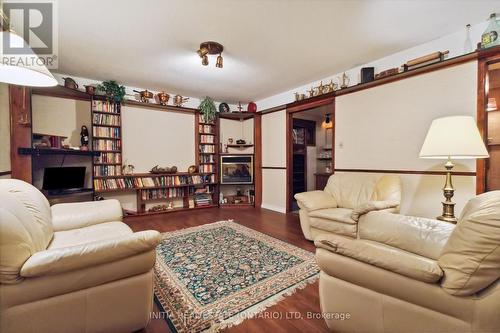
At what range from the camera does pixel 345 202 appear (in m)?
3.04

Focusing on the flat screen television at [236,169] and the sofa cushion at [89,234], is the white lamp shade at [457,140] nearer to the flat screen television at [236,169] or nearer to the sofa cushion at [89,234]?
the sofa cushion at [89,234]

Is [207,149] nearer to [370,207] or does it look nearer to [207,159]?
[207,159]

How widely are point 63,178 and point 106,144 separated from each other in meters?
0.89

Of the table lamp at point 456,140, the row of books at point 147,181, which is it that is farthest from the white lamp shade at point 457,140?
the row of books at point 147,181

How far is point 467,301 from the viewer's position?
92cm

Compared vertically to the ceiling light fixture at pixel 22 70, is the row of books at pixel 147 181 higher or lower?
lower

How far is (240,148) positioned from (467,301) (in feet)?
15.7

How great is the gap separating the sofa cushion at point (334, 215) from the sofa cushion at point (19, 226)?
98.9 inches

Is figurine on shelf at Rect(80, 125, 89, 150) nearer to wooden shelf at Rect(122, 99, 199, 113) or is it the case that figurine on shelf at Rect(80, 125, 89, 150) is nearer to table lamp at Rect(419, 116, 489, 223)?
wooden shelf at Rect(122, 99, 199, 113)

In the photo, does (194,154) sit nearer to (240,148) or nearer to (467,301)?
(240,148)

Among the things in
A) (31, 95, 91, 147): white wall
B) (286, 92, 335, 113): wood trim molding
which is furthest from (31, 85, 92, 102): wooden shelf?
(286, 92, 335, 113): wood trim molding

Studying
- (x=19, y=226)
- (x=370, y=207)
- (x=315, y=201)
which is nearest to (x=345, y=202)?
(x=315, y=201)

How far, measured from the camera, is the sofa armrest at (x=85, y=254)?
1057 mm

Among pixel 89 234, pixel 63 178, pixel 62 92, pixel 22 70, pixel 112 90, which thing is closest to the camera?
pixel 22 70
